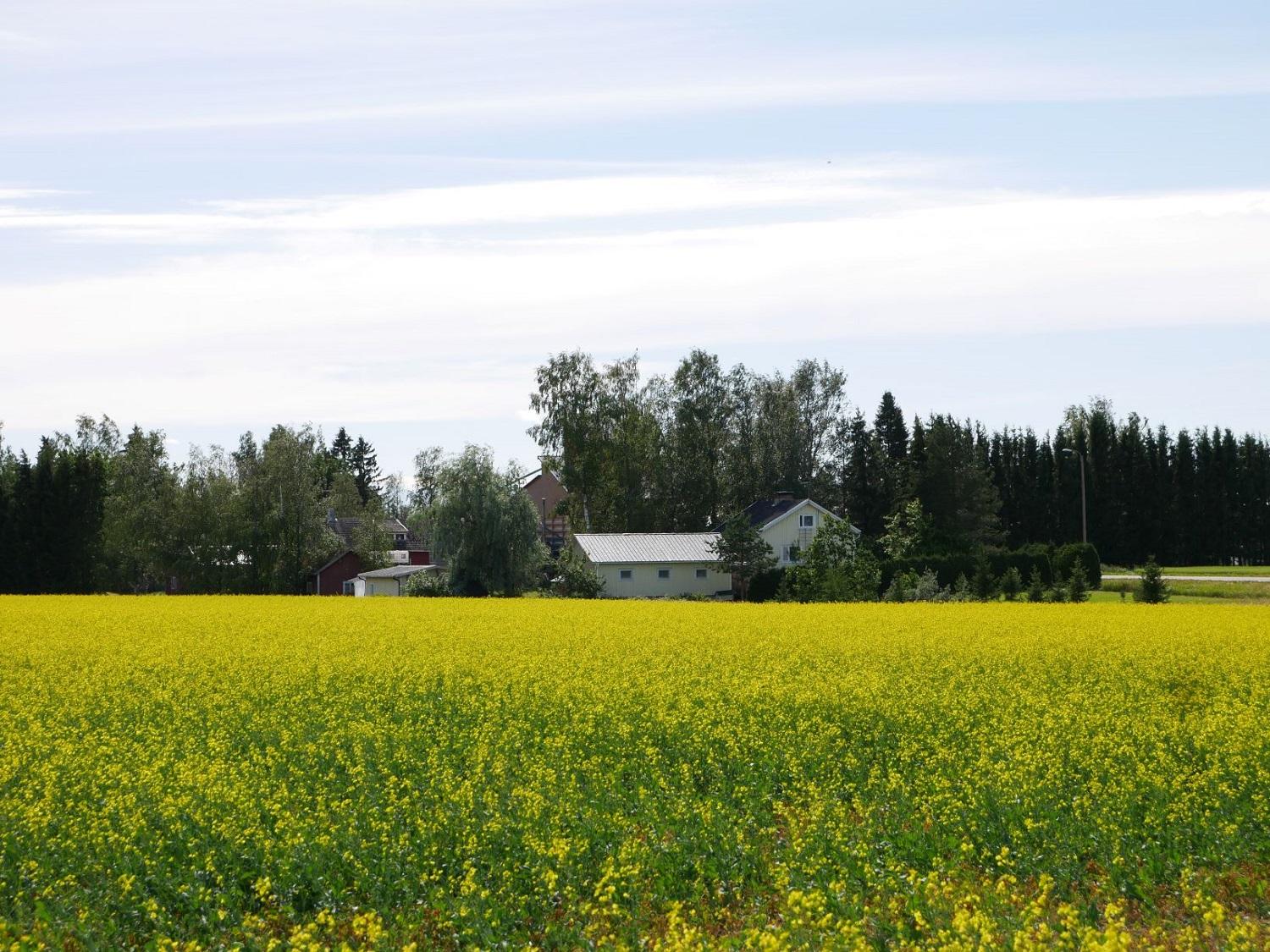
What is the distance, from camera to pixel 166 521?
233 feet

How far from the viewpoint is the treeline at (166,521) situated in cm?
5672

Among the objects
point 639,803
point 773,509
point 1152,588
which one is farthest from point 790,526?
point 639,803

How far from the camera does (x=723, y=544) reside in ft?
194

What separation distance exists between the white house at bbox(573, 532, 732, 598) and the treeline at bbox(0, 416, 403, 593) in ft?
58.7

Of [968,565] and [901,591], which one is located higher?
[968,565]

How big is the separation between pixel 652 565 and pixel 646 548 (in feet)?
5.06

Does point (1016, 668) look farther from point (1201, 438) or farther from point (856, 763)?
point (1201, 438)

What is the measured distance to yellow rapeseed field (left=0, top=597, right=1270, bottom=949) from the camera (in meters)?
9.09

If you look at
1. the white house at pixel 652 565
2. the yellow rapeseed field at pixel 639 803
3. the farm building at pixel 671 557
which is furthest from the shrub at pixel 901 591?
the yellow rapeseed field at pixel 639 803

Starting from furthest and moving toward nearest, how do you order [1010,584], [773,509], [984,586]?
[773,509], [984,586], [1010,584]

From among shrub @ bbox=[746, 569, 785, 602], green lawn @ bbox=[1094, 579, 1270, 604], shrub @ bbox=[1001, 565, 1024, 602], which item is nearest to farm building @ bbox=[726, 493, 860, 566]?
shrub @ bbox=[746, 569, 785, 602]

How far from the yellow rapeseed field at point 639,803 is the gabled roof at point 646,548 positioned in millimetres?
42255

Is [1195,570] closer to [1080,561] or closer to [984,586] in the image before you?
[1080,561]

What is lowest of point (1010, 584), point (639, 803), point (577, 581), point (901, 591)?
point (639, 803)
